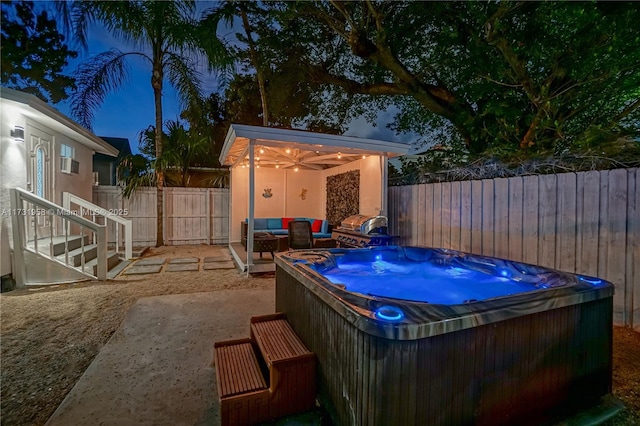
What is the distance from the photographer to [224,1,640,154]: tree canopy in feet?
14.5

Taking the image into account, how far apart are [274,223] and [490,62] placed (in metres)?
6.28

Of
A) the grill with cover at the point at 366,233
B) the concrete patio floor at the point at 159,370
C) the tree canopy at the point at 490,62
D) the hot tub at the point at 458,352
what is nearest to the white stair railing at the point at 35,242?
the concrete patio floor at the point at 159,370

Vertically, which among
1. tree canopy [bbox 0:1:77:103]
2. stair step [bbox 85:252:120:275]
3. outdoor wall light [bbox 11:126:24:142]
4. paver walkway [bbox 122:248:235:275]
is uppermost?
tree canopy [bbox 0:1:77:103]

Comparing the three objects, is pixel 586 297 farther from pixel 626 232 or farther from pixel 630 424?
pixel 626 232

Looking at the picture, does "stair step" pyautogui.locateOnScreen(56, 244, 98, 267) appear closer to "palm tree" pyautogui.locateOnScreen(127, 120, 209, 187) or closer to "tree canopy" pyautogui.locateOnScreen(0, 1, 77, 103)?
"palm tree" pyautogui.locateOnScreen(127, 120, 209, 187)

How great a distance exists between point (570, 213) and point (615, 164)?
0.65 m

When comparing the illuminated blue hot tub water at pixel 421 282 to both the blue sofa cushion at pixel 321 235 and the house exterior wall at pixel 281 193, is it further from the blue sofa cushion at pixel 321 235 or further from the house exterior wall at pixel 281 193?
the house exterior wall at pixel 281 193

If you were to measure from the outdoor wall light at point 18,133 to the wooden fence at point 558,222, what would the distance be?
7248 millimetres

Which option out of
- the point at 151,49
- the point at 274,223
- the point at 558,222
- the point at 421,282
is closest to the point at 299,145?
the point at 274,223

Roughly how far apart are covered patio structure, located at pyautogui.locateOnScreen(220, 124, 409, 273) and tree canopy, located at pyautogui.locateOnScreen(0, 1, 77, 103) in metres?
5.93

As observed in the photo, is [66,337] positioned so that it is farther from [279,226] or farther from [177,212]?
[177,212]

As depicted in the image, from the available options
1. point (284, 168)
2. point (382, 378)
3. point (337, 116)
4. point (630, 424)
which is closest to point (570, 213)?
point (630, 424)

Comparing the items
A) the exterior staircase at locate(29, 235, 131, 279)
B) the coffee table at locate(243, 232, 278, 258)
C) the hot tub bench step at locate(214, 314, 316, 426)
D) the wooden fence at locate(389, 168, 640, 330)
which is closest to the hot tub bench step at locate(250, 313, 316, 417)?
the hot tub bench step at locate(214, 314, 316, 426)

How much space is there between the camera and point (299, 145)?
5.70 metres
